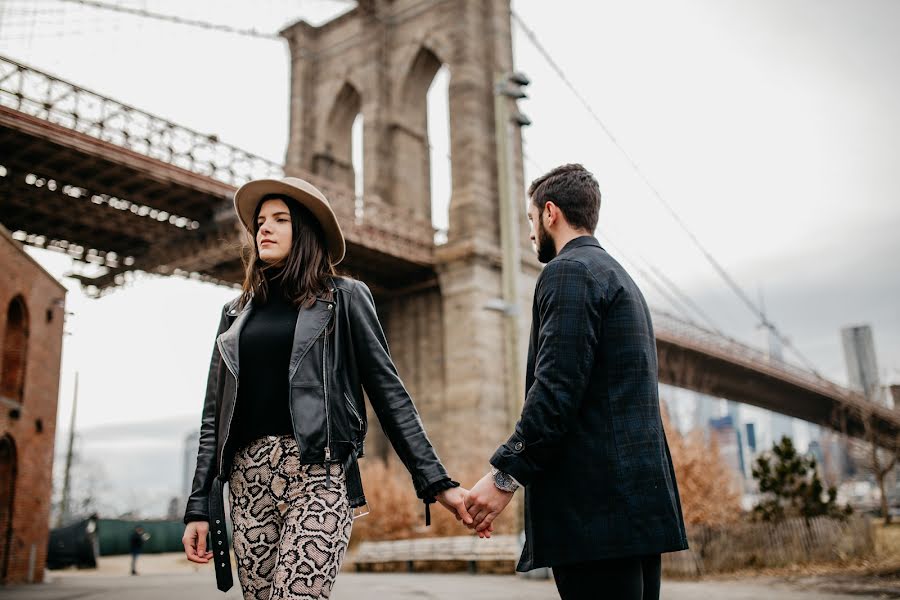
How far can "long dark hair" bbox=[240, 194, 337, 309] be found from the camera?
3.07 meters

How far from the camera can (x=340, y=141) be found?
38250 mm

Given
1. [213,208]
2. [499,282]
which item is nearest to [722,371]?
[499,282]

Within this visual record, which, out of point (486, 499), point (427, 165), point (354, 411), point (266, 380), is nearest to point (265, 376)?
point (266, 380)

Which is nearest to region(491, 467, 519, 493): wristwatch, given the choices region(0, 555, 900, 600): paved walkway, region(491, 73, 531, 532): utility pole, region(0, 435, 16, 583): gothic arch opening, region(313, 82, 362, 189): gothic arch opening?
region(0, 555, 900, 600): paved walkway

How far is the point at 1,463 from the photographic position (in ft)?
54.3

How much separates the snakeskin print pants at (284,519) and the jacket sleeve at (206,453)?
A: 13cm

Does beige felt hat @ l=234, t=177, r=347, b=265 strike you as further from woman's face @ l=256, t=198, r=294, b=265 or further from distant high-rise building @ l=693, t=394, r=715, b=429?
distant high-rise building @ l=693, t=394, r=715, b=429

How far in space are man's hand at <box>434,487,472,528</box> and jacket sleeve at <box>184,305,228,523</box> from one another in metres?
0.78

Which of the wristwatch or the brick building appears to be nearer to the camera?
the wristwatch

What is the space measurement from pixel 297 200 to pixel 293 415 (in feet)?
2.81

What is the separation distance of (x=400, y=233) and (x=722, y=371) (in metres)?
27.7

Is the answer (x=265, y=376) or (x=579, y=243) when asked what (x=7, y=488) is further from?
(x=579, y=243)

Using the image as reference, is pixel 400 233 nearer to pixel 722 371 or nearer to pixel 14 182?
pixel 14 182

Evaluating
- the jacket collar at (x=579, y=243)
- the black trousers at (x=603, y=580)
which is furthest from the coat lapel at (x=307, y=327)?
the black trousers at (x=603, y=580)
